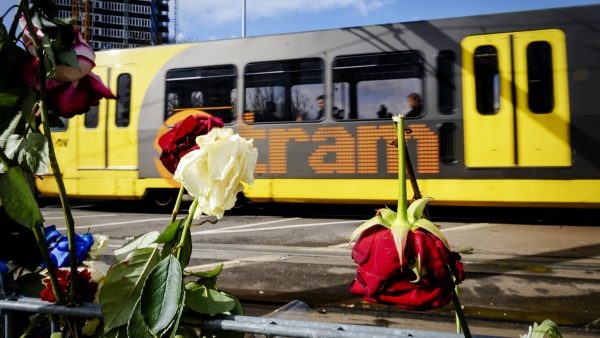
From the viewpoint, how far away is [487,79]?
5.72 m

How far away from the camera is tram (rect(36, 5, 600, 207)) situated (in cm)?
544

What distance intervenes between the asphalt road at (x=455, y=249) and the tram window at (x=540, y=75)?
5.77 feet

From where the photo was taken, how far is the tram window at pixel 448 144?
5734 millimetres

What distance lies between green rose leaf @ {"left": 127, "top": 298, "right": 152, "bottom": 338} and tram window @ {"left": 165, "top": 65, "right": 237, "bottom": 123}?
6342 mm

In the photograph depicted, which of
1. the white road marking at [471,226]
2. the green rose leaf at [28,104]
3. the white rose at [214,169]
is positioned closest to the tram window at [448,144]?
the white road marking at [471,226]

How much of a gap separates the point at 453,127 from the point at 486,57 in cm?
110

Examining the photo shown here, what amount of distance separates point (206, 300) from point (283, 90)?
20.0ft

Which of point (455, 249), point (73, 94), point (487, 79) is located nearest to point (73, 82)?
point (73, 94)

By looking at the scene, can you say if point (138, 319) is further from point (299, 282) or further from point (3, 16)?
point (299, 282)

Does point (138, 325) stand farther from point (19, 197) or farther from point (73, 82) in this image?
point (73, 82)

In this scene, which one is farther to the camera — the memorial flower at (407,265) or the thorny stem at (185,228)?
the thorny stem at (185,228)

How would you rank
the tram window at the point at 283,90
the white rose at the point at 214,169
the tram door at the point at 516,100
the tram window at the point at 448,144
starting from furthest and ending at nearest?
the tram window at the point at 283,90 → the tram window at the point at 448,144 → the tram door at the point at 516,100 → the white rose at the point at 214,169

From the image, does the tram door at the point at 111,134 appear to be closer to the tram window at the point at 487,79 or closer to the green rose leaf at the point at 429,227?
the tram window at the point at 487,79

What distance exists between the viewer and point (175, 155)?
2.05 feet
